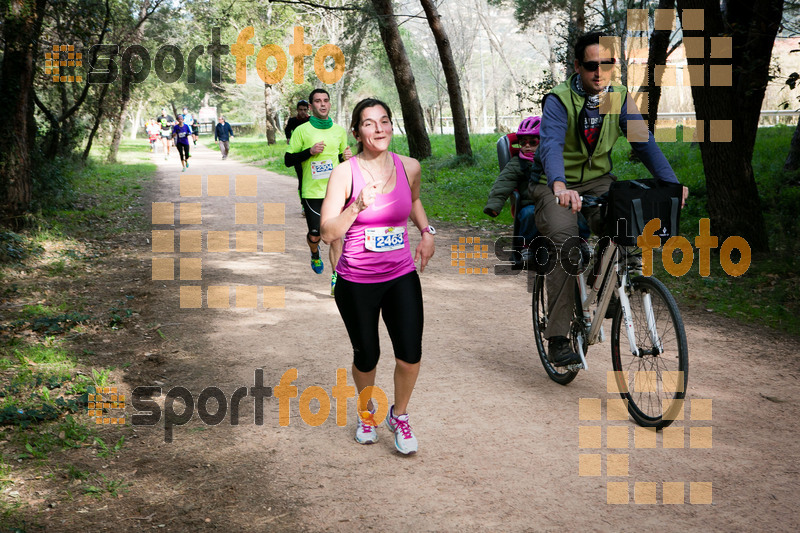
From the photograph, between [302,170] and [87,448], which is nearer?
[87,448]

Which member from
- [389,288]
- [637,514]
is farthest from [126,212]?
[637,514]

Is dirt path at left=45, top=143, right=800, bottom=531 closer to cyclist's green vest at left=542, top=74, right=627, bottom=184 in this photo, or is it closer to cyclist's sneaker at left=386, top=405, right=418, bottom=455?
cyclist's sneaker at left=386, top=405, right=418, bottom=455

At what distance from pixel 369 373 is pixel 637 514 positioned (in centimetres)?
168

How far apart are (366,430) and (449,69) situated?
1685 cm

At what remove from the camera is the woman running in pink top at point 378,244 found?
3.87 m

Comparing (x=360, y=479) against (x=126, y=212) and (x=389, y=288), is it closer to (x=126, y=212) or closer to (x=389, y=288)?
(x=389, y=288)

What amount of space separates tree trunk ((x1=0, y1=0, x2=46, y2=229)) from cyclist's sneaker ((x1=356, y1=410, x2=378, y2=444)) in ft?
29.5

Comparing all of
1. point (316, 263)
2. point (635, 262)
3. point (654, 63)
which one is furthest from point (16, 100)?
point (654, 63)

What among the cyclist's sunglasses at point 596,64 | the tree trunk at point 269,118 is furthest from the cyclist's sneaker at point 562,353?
the tree trunk at point 269,118

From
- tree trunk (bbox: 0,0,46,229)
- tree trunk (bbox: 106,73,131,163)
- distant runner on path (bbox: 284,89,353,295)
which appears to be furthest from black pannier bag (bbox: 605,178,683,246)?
tree trunk (bbox: 106,73,131,163)

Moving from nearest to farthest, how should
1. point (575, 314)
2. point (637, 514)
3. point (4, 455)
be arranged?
point (637, 514) → point (4, 455) → point (575, 314)

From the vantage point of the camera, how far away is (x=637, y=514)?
3527mm

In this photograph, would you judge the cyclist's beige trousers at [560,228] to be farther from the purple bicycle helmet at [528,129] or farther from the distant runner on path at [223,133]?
the distant runner on path at [223,133]

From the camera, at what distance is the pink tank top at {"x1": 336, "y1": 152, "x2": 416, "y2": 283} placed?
3.88 meters
